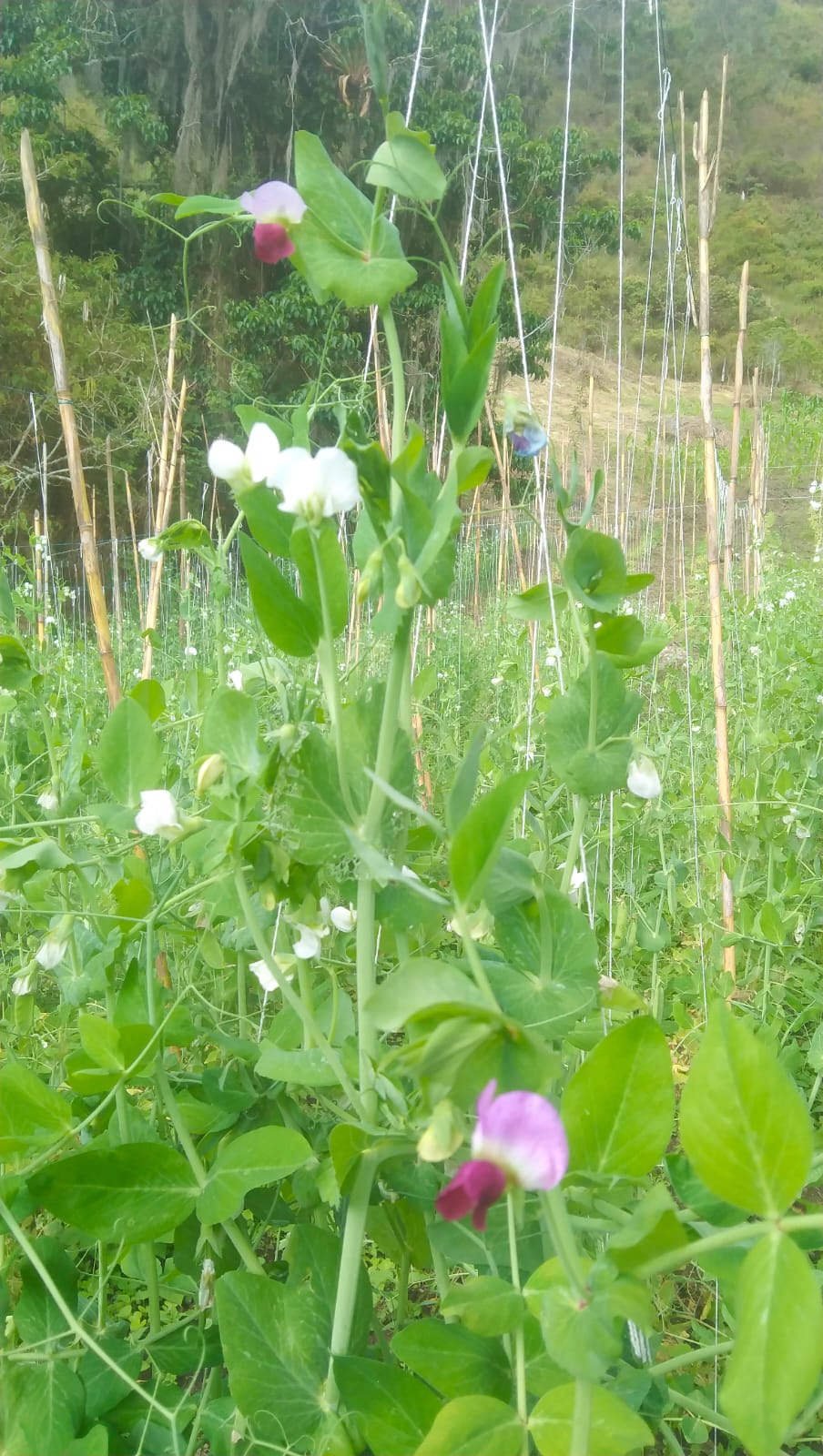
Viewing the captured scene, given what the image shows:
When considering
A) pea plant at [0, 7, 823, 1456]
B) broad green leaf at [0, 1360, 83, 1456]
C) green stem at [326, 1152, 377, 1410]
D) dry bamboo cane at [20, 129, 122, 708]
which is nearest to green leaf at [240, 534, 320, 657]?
pea plant at [0, 7, 823, 1456]

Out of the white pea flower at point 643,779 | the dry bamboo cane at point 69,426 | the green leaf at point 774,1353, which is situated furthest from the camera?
the dry bamboo cane at point 69,426

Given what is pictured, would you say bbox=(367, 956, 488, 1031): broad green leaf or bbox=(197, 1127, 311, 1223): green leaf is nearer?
bbox=(367, 956, 488, 1031): broad green leaf

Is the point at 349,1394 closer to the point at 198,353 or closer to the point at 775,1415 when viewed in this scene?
the point at 775,1415

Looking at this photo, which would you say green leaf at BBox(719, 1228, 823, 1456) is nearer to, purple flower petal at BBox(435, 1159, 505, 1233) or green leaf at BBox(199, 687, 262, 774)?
purple flower petal at BBox(435, 1159, 505, 1233)

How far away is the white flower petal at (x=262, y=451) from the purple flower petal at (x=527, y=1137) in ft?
0.76

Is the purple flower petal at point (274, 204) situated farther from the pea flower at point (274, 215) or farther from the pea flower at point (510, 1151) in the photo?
the pea flower at point (510, 1151)

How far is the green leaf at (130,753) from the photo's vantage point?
0.49 metres

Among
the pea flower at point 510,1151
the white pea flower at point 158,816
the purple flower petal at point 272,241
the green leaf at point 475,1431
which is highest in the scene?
the purple flower petal at point 272,241

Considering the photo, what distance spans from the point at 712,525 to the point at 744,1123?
100cm

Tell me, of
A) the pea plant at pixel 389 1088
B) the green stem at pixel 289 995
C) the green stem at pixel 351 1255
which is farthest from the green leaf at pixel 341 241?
the green stem at pixel 351 1255

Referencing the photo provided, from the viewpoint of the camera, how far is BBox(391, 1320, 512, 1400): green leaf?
0.35m

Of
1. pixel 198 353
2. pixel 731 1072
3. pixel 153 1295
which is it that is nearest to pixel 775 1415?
pixel 731 1072

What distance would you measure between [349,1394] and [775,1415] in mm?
187

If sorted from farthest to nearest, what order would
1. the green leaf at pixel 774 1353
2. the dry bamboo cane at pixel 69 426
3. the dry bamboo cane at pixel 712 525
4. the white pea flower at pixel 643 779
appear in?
the dry bamboo cane at pixel 712 525, the dry bamboo cane at pixel 69 426, the white pea flower at pixel 643 779, the green leaf at pixel 774 1353
